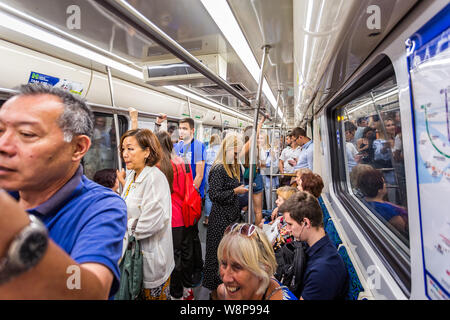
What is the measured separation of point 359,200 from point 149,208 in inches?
92.3

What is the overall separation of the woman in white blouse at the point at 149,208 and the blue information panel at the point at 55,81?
1139mm

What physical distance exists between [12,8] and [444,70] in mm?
2488

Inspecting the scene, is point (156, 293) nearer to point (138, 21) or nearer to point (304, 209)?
point (304, 209)

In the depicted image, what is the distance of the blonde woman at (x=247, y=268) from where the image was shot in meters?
0.89

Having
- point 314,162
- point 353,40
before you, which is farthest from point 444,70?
point 314,162

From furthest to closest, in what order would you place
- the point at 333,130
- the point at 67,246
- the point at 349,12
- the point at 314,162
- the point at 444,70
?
the point at 314,162, the point at 333,130, the point at 349,12, the point at 444,70, the point at 67,246

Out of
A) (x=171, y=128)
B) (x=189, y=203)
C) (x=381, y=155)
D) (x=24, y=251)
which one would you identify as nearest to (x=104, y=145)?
(x=171, y=128)

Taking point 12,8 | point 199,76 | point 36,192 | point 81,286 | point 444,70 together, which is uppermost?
point 12,8

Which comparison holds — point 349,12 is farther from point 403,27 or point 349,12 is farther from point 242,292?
point 242,292

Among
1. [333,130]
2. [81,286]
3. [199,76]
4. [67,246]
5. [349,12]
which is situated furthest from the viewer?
[333,130]

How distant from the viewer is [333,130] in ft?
11.3

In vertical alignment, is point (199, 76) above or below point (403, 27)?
above

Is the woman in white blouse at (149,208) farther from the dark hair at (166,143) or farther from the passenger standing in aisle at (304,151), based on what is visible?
the passenger standing in aisle at (304,151)

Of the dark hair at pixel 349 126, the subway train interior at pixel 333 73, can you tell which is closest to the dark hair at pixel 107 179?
the subway train interior at pixel 333 73
